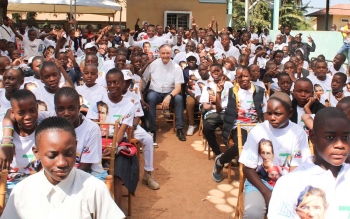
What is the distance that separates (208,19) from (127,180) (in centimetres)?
1518

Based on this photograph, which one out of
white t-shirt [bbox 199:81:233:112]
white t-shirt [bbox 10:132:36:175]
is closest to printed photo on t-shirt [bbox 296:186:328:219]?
white t-shirt [bbox 10:132:36:175]

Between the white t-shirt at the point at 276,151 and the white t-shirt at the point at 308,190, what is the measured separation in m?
1.03

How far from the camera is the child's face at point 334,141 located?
2.06m

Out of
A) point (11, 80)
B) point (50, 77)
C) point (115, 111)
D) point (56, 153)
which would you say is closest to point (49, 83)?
point (50, 77)

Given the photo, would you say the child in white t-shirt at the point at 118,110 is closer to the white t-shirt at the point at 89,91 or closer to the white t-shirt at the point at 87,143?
the white t-shirt at the point at 89,91

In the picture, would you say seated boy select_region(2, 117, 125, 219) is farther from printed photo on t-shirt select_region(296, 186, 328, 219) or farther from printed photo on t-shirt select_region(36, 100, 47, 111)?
printed photo on t-shirt select_region(36, 100, 47, 111)

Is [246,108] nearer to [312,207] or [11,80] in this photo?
[11,80]

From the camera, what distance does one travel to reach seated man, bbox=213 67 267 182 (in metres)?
4.95

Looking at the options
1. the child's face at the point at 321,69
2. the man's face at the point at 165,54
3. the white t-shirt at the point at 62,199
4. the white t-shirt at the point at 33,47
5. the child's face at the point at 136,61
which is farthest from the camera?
the white t-shirt at the point at 33,47

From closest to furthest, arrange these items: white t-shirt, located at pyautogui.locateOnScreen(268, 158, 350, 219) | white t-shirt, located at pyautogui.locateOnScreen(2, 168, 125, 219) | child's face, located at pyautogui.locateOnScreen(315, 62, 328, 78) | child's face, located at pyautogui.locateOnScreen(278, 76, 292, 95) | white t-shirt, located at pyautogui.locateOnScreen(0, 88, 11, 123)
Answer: white t-shirt, located at pyautogui.locateOnScreen(2, 168, 125, 219), white t-shirt, located at pyautogui.locateOnScreen(268, 158, 350, 219), white t-shirt, located at pyautogui.locateOnScreen(0, 88, 11, 123), child's face, located at pyautogui.locateOnScreen(278, 76, 292, 95), child's face, located at pyautogui.locateOnScreen(315, 62, 328, 78)

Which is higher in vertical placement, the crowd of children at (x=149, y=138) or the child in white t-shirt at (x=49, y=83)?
the child in white t-shirt at (x=49, y=83)

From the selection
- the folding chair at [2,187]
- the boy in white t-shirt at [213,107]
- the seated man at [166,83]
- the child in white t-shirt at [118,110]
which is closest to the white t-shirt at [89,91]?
the child in white t-shirt at [118,110]

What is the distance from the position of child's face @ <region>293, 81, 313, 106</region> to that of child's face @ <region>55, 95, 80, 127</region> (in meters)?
2.35

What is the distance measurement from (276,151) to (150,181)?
1994 millimetres
